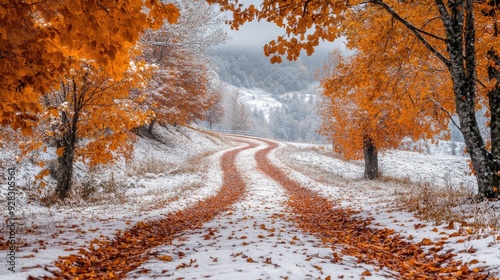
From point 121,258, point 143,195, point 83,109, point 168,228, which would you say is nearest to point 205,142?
point 143,195

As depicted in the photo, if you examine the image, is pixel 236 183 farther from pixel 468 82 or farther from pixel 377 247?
pixel 468 82

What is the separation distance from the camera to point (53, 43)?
13.9ft

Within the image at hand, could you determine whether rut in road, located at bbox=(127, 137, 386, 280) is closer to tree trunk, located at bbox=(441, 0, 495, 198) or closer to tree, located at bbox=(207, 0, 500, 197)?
tree, located at bbox=(207, 0, 500, 197)

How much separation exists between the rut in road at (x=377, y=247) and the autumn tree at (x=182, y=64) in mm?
8159

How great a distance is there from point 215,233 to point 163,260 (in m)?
2.10

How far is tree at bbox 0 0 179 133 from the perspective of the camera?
10.2 feet

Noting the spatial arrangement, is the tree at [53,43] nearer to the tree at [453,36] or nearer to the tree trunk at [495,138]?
the tree at [453,36]

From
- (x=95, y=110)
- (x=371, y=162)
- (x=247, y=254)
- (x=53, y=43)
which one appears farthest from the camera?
(x=371, y=162)

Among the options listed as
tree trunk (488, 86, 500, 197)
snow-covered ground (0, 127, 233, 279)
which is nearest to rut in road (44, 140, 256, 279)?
snow-covered ground (0, 127, 233, 279)

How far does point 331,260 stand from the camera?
4523 millimetres

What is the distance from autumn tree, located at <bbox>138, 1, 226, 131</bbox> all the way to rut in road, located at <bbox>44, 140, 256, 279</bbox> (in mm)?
6798

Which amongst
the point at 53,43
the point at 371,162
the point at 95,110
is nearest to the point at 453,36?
the point at 53,43

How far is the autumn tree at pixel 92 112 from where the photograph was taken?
8.93 meters

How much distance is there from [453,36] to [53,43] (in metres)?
7.24
